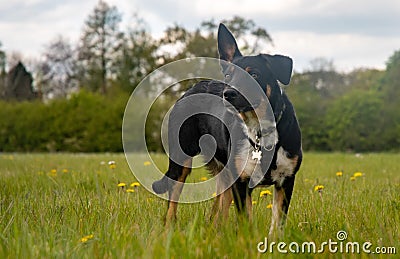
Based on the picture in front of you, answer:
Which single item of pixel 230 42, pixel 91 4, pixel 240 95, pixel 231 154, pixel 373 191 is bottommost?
pixel 373 191

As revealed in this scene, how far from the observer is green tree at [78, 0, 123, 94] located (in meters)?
38.7

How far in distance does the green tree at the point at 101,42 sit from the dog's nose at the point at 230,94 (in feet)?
117

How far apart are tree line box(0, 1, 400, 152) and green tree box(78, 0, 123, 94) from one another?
0.26ft

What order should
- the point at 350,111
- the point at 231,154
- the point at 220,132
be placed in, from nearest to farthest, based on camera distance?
1. the point at 231,154
2. the point at 220,132
3. the point at 350,111

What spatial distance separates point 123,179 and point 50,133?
2154 cm

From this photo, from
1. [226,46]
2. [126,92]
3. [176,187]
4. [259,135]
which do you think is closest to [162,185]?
[176,187]

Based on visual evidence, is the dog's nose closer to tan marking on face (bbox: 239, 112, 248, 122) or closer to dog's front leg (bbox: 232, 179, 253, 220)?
tan marking on face (bbox: 239, 112, 248, 122)

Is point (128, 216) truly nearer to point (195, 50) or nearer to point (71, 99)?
point (71, 99)

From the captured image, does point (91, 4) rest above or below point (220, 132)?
above

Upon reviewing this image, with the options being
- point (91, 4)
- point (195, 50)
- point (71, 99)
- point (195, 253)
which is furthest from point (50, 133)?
point (195, 253)

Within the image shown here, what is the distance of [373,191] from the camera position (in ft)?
18.0

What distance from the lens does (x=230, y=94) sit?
12.6 ft

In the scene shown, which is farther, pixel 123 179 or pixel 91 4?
pixel 91 4

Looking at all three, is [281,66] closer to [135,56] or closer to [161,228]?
[161,228]
